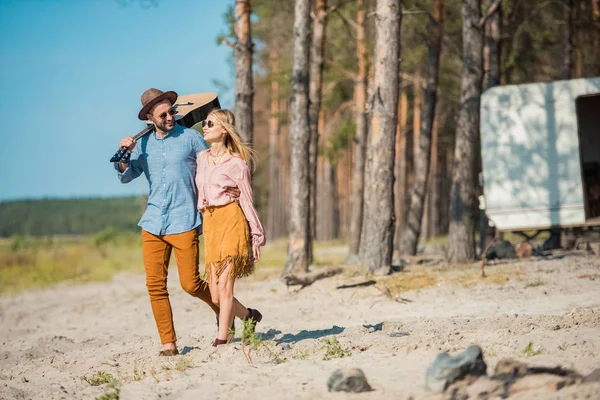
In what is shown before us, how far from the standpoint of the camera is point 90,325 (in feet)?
43.1

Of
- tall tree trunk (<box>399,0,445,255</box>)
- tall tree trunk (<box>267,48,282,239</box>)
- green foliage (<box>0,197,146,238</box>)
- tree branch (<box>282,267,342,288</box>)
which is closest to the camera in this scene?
tree branch (<box>282,267,342,288</box>)

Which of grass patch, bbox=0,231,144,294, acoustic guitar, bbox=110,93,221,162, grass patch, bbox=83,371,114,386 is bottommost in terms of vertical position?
grass patch, bbox=0,231,144,294

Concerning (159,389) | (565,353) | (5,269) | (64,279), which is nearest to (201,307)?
(159,389)

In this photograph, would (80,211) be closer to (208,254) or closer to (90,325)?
(90,325)

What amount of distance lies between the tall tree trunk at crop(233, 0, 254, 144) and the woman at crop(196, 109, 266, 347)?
703 cm

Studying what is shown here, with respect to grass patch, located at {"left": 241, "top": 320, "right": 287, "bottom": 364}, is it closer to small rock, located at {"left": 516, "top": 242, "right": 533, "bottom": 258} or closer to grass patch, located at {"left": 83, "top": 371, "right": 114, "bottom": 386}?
grass patch, located at {"left": 83, "top": 371, "right": 114, "bottom": 386}

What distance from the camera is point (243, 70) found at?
14820 millimetres

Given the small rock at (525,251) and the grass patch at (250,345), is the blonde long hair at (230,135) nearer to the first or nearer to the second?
the grass patch at (250,345)

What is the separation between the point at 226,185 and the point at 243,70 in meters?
7.51

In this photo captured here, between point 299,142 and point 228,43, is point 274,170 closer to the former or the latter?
point 299,142

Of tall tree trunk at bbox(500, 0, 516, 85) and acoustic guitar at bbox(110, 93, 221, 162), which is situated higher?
tall tree trunk at bbox(500, 0, 516, 85)

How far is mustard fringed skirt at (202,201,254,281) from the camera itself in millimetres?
7578

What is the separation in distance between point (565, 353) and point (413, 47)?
800 inches

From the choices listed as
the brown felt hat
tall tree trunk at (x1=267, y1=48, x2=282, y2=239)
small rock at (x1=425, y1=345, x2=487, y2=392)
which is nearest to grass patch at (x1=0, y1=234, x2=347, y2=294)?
tall tree trunk at (x1=267, y1=48, x2=282, y2=239)
